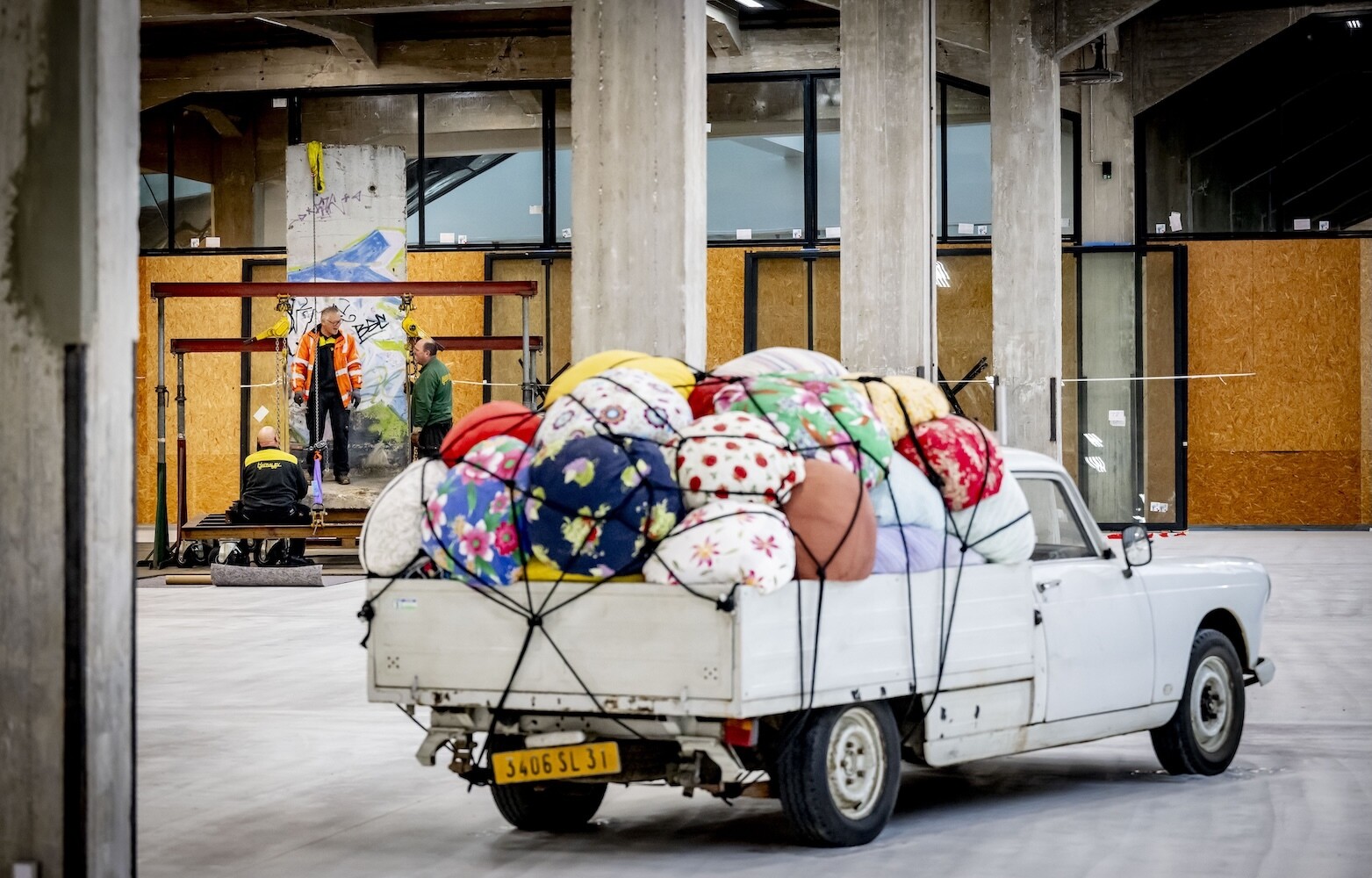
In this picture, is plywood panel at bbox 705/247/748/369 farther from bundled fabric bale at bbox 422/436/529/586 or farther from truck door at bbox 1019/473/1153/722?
bundled fabric bale at bbox 422/436/529/586

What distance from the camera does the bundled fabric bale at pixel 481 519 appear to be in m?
7.68

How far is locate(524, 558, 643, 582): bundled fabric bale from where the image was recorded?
750 centimetres

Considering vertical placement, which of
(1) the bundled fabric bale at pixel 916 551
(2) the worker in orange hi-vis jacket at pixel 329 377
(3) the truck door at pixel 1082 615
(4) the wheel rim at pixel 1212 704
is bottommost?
(4) the wheel rim at pixel 1212 704

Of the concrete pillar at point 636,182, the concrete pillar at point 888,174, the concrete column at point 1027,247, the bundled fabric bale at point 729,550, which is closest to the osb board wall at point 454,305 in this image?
the concrete column at point 1027,247

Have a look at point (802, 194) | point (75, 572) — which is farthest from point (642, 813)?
point (802, 194)

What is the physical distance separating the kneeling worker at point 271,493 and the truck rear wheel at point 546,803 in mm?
14784

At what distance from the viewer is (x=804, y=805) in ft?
24.8

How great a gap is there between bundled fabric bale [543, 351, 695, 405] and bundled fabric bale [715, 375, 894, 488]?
379mm

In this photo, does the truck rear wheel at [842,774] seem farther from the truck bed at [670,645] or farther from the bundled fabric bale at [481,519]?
the bundled fabric bale at [481,519]

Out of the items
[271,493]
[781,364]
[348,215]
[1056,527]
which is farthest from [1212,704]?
[348,215]

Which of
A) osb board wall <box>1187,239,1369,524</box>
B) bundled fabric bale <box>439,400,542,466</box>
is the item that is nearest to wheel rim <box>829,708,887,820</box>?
bundled fabric bale <box>439,400,542,466</box>

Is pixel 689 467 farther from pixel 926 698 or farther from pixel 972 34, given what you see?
pixel 972 34

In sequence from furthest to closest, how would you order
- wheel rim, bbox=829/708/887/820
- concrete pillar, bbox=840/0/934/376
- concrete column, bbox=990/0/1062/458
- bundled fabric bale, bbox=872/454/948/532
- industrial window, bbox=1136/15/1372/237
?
1. industrial window, bbox=1136/15/1372/237
2. concrete column, bbox=990/0/1062/458
3. concrete pillar, bbox=840/0/934/376
4. bundled fabric bale, bbox=872/454/948/532
5. wheel rim, bbox=829/708/887/820

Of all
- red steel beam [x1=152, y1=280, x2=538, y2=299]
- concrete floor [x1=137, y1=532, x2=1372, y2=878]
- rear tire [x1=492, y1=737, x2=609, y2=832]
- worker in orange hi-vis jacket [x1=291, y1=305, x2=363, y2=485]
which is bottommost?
concrete floor [x1=137, y1=532, x2=1372, y2=878]
